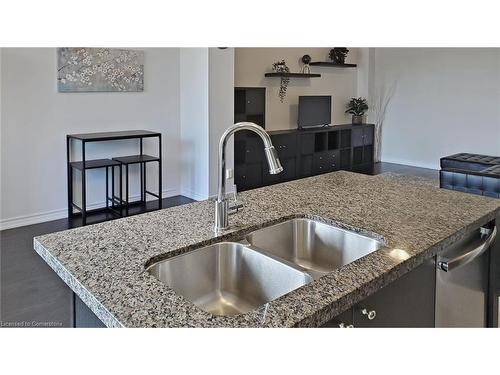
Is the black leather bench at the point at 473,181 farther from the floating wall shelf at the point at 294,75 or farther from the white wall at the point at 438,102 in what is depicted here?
the floating wall shelf at the point at 294,75

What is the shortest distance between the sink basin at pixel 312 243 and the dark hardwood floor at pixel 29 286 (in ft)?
3.98

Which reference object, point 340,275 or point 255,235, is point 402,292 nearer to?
point 340,275

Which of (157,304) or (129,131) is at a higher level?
(129,131)

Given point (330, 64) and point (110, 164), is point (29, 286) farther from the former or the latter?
point (330, 64)

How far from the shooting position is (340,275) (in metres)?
1.16

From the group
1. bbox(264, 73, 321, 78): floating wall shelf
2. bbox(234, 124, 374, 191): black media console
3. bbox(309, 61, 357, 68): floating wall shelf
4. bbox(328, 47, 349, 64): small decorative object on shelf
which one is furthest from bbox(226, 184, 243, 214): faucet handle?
bbox(328, 47, 349, 64): small decorative object on shelf

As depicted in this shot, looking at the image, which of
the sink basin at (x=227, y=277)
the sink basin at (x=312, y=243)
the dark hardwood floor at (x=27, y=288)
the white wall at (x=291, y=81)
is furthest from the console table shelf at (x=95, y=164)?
the sink basin at (x=227, y=277)

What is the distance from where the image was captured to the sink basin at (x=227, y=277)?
4.20ft

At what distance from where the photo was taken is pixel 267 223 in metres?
1.58

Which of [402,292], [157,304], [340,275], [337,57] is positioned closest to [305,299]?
[340,275]

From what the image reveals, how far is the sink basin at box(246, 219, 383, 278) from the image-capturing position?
154 cm

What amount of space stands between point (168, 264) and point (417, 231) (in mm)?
826

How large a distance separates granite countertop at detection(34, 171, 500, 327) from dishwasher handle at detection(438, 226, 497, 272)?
0.07 m

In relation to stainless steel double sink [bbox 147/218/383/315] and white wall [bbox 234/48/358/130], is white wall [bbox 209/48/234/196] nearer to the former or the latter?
white wall [bbox 234/48/358/130]
